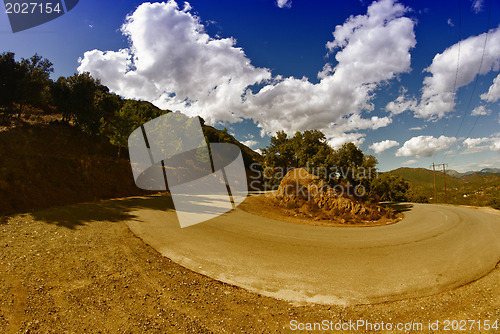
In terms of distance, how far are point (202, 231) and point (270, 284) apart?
5.05 m

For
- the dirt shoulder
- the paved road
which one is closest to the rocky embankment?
the paved road

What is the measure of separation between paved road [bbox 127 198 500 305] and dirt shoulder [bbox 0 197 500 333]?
39cm

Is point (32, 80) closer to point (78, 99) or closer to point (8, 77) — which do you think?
point (8, 77)

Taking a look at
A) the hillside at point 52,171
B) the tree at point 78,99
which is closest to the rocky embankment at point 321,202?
the hillside at point 52,171

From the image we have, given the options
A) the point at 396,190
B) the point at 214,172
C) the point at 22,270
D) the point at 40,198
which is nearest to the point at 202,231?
the point at 22,270

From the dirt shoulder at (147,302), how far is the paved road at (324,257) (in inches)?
15.3

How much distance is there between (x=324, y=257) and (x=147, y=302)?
18.7ft

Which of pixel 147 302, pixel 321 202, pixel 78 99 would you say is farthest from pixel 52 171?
pixel 321 202

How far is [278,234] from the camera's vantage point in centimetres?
973

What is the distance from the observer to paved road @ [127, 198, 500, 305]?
502 centimetres

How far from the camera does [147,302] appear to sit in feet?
13.4

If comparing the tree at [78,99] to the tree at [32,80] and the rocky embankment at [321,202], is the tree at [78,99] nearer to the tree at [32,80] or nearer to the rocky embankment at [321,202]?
the tree at [32,80]

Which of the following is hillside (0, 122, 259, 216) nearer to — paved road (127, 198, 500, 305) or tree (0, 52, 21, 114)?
tree (0, 52, 21, 114)

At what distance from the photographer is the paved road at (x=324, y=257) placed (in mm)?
5019
